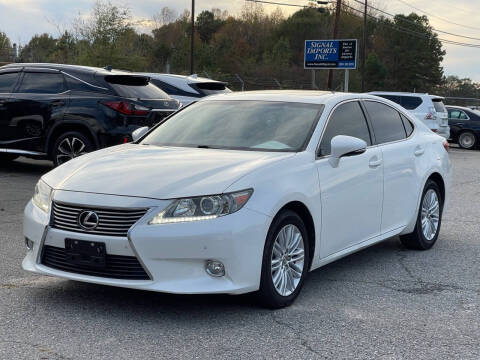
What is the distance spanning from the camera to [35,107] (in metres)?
11.4

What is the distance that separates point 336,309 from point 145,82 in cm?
758

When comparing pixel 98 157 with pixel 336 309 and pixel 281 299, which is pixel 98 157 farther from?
pixel 336 309

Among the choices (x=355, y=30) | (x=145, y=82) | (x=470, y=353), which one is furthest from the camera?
(x=355, y=30)

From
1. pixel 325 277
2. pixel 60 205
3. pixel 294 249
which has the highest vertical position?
pixel 60 205

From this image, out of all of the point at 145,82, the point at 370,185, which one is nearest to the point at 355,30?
the point at 145,82

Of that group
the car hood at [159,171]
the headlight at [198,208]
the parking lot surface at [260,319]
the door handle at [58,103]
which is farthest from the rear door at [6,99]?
the headlight at [198,208]

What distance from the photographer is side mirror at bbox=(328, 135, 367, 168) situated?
212 inches

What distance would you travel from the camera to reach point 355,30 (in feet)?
288

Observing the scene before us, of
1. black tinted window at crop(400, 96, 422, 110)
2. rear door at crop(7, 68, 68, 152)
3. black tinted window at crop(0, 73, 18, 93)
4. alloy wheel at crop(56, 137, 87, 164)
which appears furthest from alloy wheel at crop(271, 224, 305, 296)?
black tinted window at crop(400, 96, 422, 110)

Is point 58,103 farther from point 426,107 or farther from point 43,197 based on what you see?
point 426,107

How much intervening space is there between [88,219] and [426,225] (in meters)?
3.87

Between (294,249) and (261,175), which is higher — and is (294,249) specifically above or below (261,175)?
below

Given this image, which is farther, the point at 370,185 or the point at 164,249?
the point at 370,185

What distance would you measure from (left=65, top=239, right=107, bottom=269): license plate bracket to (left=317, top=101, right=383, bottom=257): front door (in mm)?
1699
